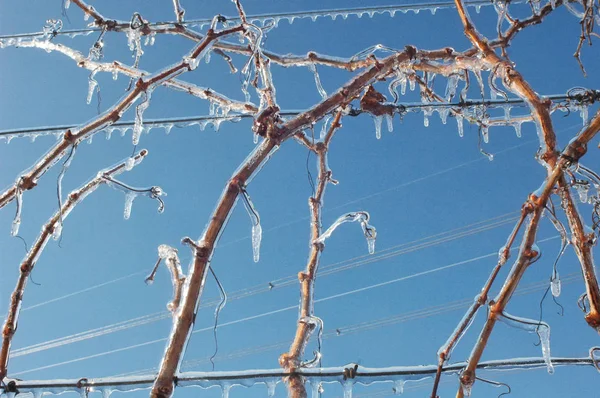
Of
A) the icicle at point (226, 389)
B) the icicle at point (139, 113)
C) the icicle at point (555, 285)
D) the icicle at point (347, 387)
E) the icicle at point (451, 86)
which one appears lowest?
the icicle at point (226, 389)

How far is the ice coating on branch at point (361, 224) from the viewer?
1775 millimetres

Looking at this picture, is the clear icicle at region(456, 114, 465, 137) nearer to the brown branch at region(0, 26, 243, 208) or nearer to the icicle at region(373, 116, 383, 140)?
the icicle at region(373, 116, 383, 140)

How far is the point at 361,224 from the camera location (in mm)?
1870

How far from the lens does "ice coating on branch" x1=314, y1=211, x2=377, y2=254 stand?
1.78 m

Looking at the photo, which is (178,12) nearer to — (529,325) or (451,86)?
(451,86)

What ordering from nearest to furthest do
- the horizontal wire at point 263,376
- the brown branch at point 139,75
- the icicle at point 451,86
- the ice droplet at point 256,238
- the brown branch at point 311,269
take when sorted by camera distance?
the horizontal wire at point 263,376
the ice droplet at point 256,238
the brown branch at point 139,75
the brown branch at point 311,269
the icicle at point 451,86

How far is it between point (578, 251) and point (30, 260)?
1344 mm

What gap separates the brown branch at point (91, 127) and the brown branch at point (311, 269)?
748mm

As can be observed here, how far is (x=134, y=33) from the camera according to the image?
2379mm

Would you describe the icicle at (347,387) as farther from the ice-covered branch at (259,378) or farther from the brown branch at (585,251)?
the brown branch at (585,251)

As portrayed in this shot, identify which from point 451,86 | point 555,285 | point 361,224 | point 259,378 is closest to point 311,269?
point 361,224

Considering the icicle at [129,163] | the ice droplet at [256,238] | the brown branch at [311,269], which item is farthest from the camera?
the brown branch at [311,269]

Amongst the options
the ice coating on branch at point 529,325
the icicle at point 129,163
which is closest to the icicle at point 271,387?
the ice coating on branch at point 529,325

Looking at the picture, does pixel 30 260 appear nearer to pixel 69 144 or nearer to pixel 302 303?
pixel 69 144
